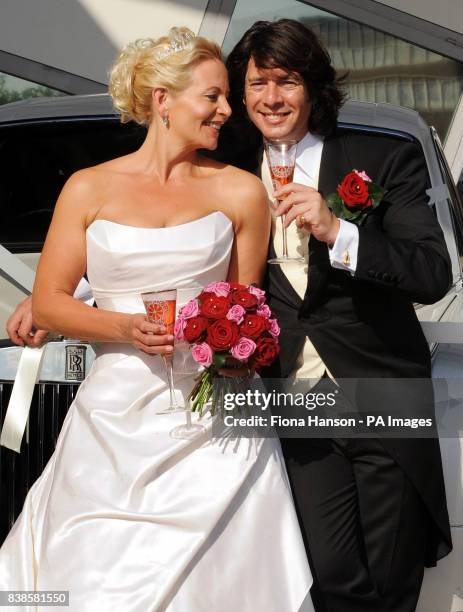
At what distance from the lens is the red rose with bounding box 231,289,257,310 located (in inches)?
100.0

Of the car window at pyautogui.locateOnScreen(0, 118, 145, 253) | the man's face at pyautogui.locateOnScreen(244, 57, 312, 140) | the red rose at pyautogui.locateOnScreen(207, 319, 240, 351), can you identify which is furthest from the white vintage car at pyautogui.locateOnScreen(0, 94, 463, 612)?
the man's face at pyautogui.locateOnScreen(244, 57, 312, 140)

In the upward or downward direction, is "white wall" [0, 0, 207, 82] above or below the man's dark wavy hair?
above

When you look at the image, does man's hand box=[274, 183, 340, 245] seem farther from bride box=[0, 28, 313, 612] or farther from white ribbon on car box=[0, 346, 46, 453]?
white ribbon on car box=[0, 346, 46, 453]

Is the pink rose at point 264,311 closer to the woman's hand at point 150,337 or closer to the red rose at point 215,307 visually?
the red rose at point 215,307

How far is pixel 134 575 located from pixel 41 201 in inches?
80.9

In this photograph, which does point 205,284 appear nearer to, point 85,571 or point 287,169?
point 287,169

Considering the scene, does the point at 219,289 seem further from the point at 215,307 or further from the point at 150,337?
the point at 150,337

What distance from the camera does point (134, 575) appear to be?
249 cm

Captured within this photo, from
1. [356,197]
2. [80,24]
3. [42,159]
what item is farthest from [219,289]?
[80,24]

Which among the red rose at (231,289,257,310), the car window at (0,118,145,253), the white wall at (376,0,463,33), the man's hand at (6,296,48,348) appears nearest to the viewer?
the red rose at (231,289,257,310)

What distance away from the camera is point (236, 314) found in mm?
2514

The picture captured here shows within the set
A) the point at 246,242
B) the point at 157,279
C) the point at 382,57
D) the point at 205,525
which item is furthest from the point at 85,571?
the point at 382,57

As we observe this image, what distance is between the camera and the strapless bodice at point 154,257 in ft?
8.87

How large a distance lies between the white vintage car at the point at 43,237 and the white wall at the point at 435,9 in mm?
6379
